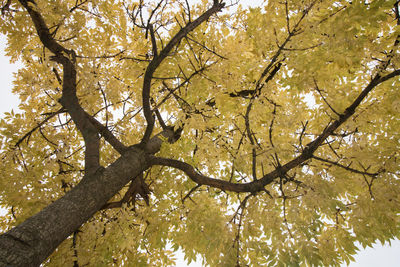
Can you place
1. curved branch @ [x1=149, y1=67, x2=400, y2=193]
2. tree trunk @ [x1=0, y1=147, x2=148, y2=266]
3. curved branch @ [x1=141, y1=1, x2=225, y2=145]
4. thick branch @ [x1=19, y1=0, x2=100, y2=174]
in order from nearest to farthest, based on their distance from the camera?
tree trunk @ [x1=0, y1=147, x2=148, y2=266] → curved branch @ [x1=149, y1=67, x2=400, y2=193] → curved branch @ [x1=141, y1=1, x2=225, y2=145] → thick branch @ [x1=19, y1=0, x2=100, y2=174]

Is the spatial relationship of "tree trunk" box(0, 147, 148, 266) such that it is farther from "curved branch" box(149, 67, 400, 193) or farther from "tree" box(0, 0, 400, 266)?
"curved branch" box(149, 67, 400, 193)

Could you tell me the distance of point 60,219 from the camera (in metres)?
2.13

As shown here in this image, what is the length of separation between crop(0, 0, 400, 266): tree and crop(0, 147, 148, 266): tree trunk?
0.01m

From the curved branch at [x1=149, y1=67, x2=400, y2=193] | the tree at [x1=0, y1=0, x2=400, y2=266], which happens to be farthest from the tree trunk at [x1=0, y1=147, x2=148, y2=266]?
the curved branch at [x1=149, y1=67, x2=400, y2=193]

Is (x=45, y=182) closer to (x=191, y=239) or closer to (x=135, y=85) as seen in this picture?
(x=135, y=85)

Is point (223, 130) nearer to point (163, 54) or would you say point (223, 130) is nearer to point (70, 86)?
point (163, 54)

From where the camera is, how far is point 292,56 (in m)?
2.38

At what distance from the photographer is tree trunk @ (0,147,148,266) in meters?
A: 1.77

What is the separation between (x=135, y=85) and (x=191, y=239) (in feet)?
8.26

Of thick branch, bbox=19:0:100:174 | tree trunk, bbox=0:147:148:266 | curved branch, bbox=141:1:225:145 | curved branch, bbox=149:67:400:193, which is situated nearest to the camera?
tree trunk, bbox=0:147:148:266

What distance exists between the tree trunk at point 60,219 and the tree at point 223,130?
1cm

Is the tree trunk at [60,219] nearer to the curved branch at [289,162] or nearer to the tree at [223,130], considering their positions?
the tree at [223,130]

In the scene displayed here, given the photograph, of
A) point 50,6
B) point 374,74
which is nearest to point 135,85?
point 50,6

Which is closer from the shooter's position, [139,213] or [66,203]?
[66,203]
